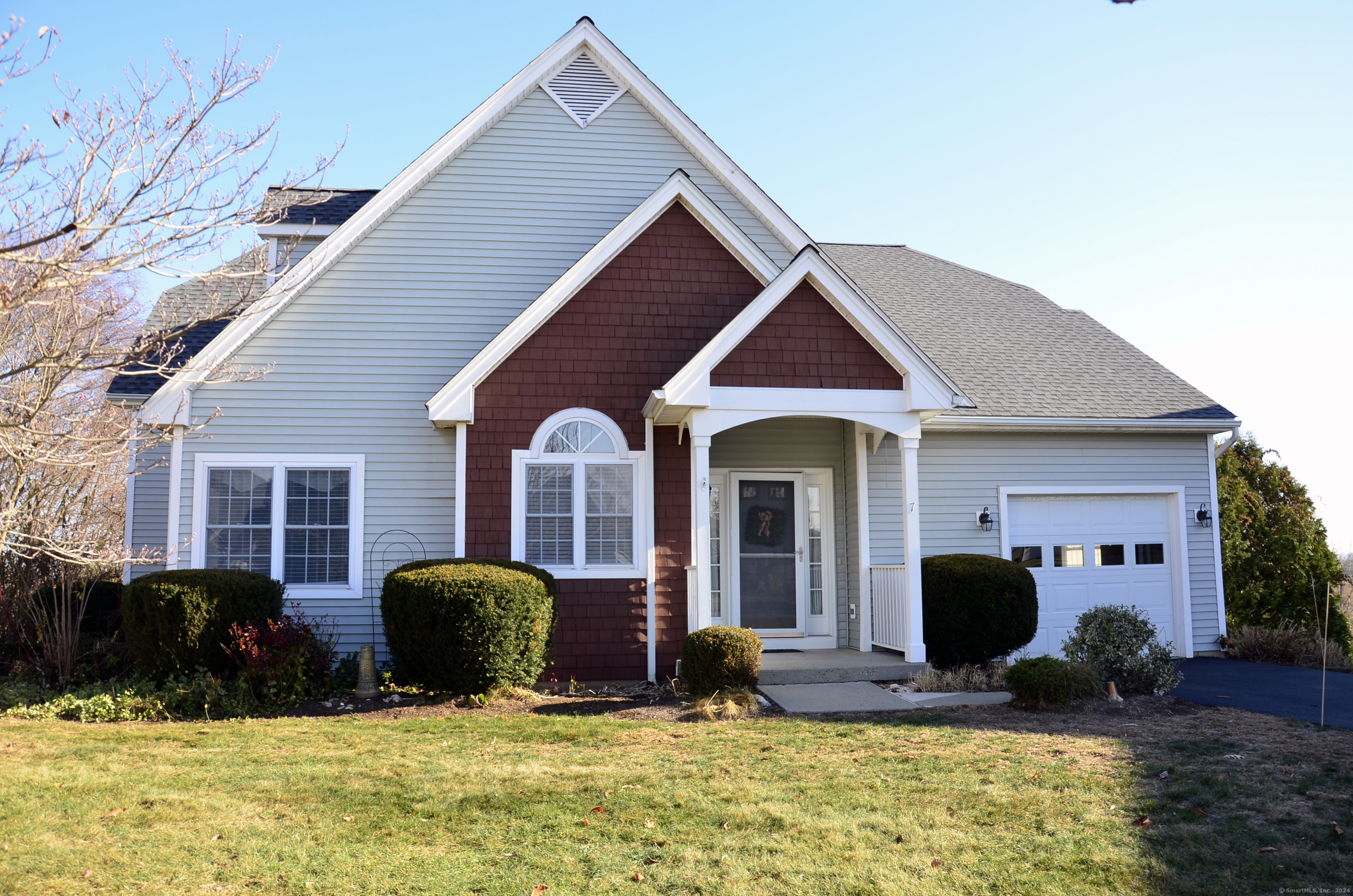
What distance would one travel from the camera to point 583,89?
12.6m

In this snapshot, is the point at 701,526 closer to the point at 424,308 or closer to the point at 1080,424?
the point at 424,308

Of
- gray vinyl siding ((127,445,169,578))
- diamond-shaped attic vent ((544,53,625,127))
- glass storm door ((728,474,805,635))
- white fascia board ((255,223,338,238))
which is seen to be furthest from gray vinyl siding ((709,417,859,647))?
gray vinyl siding ((127,445,169,578))

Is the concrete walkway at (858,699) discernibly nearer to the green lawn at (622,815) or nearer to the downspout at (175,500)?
the green lawn at (622,815)

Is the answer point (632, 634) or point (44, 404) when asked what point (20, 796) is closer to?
point (44, 404)

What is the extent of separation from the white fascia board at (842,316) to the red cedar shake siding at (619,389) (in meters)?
1.09

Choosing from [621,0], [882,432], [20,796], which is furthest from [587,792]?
[621,0]

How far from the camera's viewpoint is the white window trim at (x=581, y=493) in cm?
1079

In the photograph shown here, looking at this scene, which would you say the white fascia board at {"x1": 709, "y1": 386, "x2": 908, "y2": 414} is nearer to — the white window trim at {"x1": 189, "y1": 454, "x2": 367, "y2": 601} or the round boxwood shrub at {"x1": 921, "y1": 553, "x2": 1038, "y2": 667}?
the round boxwood shrub at {"x1": 921, "y1": 553, "x2": 1038, "y2": 667}

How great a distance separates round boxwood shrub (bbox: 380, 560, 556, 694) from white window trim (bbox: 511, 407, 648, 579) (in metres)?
1.31

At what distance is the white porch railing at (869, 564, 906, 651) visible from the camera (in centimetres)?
1095

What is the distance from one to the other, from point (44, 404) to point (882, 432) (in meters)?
8.74

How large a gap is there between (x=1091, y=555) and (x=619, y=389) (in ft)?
23.0

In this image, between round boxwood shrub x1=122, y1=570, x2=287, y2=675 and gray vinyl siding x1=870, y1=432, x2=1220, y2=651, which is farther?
gray vinyl siding x1=870, y1=432, x2=1220, y2=651

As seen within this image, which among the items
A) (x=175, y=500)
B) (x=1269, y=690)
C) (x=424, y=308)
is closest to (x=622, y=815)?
(x=175, y=500)
